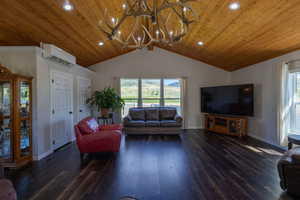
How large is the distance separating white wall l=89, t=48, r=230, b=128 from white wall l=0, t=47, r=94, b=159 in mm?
3026

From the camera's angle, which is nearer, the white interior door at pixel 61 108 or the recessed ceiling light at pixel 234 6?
the recessed ceiling light at pixel 234 6

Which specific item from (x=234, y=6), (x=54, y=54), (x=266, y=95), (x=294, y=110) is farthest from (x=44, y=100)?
(x=294, y=110)

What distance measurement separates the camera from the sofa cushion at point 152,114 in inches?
251

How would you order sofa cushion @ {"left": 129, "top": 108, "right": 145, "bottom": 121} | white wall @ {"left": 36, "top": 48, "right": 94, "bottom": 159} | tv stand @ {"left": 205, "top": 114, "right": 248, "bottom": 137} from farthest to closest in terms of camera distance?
sofa cushion @ {"left": 129, "top": 108, "right": 145, "bottom": 121}
tv stand @ {"left": 205, "top": 114, "right": 248, "bottom": 137}
white wall @ {"left": 36, "top": 48, "right": 94, "bottom": 159}

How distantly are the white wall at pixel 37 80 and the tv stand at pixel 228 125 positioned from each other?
5222 millimetres

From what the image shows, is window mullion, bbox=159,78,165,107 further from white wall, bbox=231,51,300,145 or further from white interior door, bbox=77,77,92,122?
white wall, bbox=231,51,300,145

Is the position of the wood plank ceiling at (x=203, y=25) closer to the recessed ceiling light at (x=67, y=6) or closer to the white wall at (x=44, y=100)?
the recessed ceiling light at (x=67, y=6)

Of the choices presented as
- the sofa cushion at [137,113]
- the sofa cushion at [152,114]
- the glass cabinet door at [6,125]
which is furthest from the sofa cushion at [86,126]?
the sofa cushion at [152,114]

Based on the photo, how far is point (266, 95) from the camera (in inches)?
193

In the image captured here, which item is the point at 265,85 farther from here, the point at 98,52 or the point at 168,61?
the point at 98,52

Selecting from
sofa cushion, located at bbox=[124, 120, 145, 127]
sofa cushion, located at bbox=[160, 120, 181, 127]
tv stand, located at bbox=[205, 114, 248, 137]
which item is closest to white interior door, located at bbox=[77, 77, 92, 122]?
sofa cushion, located at bbox=[124, 120, 145, 127]

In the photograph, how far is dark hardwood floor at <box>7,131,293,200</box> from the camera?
2357 millimetres

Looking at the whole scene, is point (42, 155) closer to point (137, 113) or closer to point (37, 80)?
point (37, 80)

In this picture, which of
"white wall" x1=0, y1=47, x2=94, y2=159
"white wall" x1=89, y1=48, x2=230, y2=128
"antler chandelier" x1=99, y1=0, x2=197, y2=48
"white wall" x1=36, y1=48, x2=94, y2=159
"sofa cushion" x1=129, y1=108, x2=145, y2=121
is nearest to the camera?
"antler chandelier" x1=99, y1=0, x2=197, y2=48
